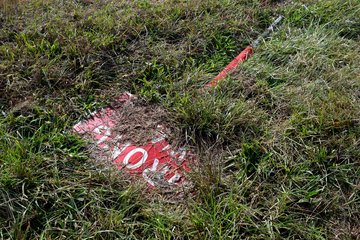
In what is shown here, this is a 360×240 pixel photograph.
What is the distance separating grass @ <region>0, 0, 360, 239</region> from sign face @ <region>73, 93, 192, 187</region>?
101 mm

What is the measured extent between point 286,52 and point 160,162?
1.56 metres

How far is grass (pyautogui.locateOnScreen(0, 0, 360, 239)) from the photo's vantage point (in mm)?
2102

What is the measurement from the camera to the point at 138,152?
2.51 meters

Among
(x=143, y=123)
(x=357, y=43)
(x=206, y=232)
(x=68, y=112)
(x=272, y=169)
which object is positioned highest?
(x=68, y=112)

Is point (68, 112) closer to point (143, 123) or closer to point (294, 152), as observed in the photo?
point (143, 123)

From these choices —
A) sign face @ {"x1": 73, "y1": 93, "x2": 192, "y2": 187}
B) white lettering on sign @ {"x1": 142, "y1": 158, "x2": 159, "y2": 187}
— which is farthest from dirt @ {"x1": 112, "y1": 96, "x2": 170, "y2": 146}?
white lettering on sign @ {"x1": 142, "y1": 158, "x2": 159, "y2": 187}

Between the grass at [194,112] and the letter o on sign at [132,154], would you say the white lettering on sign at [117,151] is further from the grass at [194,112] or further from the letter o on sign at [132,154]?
the grass at [194,112]

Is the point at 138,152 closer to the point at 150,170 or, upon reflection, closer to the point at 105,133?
the point at 150,170

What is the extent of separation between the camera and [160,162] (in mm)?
2467

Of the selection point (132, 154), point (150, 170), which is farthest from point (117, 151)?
point (150, 170)

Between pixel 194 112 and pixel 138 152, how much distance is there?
1.54ft

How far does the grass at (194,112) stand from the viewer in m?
2.10

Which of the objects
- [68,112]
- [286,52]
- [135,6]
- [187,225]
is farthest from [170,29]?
[187,225]

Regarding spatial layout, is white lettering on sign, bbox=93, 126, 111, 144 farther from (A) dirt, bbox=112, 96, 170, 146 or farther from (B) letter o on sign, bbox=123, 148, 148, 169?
(B) letter o on sign, bbox=123, 148, 148, 169
